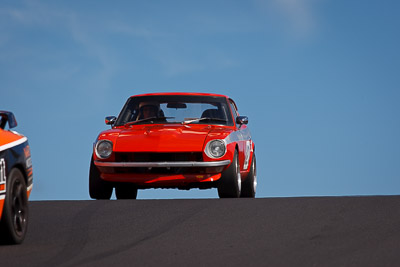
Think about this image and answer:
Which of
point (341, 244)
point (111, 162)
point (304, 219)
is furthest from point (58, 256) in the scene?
point (111, 162)

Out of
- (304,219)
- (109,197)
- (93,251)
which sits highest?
(93,251)

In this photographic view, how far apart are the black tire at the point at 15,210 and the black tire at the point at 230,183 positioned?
513 cm

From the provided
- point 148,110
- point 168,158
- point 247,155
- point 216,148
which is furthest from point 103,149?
point 247,155

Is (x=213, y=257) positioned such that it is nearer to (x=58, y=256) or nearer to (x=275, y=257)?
(x=275, y=257)

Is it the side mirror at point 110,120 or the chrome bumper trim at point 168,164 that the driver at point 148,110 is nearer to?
the side mirror at point 110,120

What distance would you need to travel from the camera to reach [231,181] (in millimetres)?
13266

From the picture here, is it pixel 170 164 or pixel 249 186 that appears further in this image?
pixel 249 186

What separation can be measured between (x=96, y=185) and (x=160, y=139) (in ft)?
4.00

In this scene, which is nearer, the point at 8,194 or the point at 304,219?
the point at 8,194

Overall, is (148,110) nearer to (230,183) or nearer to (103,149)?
(103,149)

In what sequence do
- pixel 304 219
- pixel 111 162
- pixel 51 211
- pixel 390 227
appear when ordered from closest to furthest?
pixel 390 227, pixel 304 219, pixel 51 211, pixel 111 162

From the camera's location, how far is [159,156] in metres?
13.1

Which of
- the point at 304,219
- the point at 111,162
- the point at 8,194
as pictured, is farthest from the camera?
the point at 111,162

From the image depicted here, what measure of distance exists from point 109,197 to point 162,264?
704 cm
